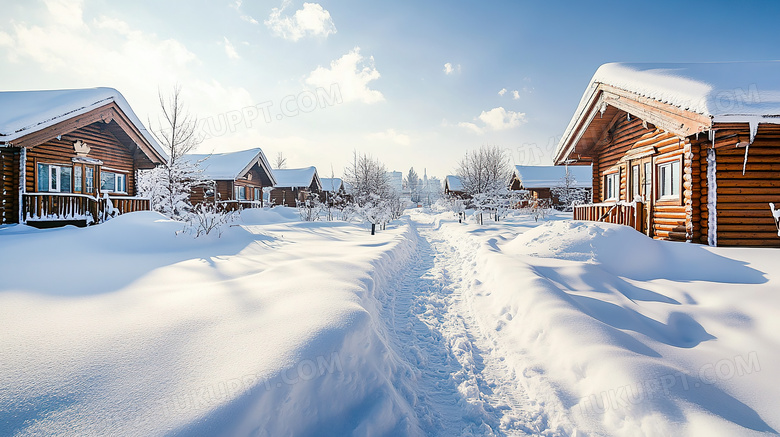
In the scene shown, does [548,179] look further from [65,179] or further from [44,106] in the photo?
[44,106]

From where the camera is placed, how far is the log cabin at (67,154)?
10.2 metres

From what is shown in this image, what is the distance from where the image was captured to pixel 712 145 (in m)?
6.83

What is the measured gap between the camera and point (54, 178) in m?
12.1

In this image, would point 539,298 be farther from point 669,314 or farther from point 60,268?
point 60,268

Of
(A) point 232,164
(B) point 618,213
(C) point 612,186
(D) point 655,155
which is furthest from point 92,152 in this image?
(C) point 612,186

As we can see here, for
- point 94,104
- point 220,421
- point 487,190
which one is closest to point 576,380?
point 220,421

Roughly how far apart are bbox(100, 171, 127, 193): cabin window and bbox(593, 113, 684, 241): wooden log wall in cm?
2046

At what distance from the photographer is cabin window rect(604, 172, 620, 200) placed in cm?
1192

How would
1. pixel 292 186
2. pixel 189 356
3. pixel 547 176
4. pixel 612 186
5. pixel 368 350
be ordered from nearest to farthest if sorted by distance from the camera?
1. pixel 189 356
2. pixel 368 350
3. pixel 612 186
4. pixel 292 186
5. pixel 547 176

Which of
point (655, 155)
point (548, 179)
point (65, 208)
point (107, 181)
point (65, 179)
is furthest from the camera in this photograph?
point (548, 179)

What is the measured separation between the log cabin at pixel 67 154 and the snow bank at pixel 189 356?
27.2ft

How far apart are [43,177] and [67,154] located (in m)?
1.18

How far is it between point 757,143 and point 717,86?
193 centimetres

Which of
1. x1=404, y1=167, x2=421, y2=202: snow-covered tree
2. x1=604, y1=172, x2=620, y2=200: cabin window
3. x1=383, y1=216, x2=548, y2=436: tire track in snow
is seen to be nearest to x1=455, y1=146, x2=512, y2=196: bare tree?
x1=604, y1=172, x2=620, y2=200: cabin window
